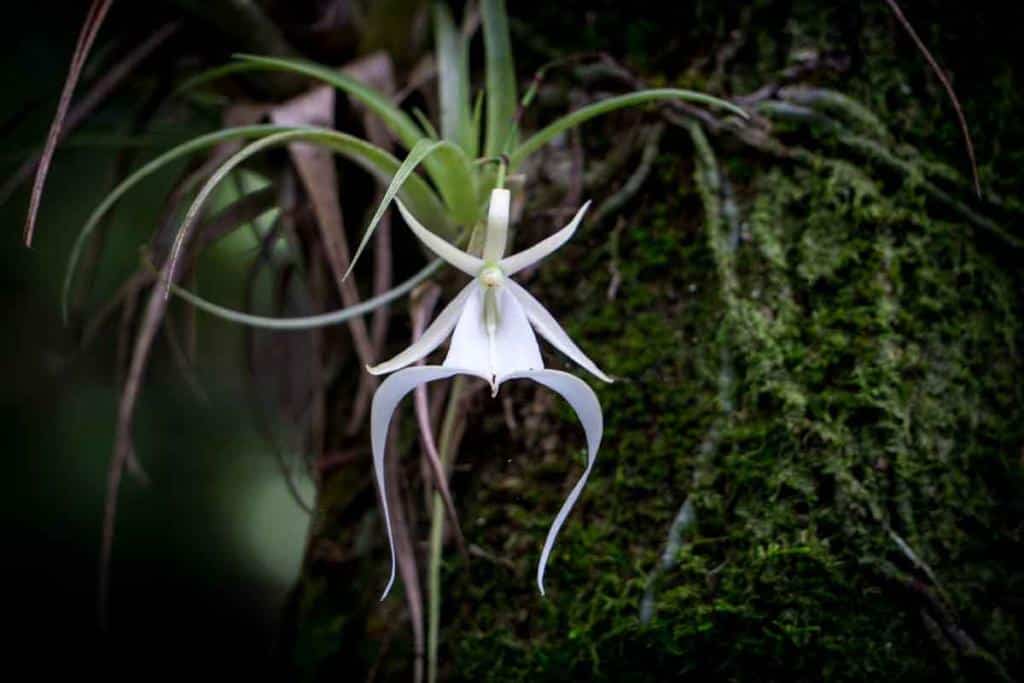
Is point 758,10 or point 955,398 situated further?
point 758,10

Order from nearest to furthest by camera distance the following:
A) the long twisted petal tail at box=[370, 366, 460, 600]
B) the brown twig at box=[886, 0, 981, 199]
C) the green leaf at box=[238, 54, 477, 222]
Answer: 1. the long twisted petal tail at box=[370, 366, 460, 600]
2. the brown twig at box=[886, 0, 981, 199]
3. the green leaf at box=[238, 54, 477, 222]

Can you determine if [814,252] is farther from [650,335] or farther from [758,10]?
[758,10]

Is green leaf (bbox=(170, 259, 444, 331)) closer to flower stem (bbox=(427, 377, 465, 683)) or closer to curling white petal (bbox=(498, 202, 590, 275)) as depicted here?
flower stem (bbox=(427, 377, 465, 683))

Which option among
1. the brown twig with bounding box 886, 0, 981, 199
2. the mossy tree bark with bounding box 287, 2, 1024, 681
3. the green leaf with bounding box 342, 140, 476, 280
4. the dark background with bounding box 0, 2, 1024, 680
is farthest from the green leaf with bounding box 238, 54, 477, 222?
the dark background with bounding box 0, 2, 1024, 680

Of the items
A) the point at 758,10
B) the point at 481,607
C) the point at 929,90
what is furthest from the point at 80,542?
the point at 929,90

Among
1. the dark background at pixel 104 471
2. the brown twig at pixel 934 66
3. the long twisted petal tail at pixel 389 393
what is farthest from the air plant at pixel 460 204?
the dark background at pixel 104 471

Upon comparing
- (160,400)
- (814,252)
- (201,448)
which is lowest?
(201,448)

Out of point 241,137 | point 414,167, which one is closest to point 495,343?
point 414,167

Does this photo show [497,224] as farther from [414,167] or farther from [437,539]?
[437,539]
